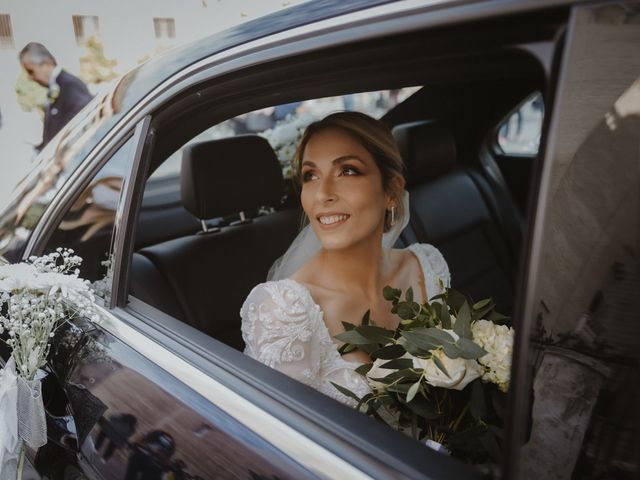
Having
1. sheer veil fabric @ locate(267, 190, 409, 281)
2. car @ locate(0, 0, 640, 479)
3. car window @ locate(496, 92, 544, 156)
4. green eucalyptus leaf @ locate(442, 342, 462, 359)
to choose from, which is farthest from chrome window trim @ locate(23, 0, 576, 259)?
car window @ locate(496, 92, 544, 156)

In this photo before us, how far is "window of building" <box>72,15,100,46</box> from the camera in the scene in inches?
193

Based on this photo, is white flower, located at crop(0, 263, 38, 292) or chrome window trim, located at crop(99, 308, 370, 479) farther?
white flower, located at crop(0, 263, 38, 292)

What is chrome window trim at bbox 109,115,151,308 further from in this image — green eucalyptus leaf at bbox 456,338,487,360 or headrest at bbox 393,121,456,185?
headrest at bbox 393,121,456,185

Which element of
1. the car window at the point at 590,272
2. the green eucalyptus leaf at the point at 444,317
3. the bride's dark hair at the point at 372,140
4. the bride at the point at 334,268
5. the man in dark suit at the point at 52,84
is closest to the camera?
the car window at the point at 590,272

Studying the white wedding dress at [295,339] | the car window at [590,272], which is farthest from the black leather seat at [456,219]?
the car window at [590,272]

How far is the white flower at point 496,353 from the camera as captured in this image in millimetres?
1196

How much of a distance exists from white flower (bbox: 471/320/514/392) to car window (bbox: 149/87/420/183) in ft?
2.87

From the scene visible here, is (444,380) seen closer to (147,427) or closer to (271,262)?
(147,427)

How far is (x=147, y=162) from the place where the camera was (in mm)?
1478

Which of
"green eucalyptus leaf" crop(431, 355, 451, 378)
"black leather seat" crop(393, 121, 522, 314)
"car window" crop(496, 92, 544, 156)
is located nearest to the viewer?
"green eucalyptus leaf" crop(431, 355, 451, 378)

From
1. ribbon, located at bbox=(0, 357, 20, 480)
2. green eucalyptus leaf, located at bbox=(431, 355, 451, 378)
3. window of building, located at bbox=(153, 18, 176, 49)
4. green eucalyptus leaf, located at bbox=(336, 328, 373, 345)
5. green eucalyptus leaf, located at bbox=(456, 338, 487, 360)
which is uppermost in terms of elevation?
window of building, located at bbox=(153, 18, 176, 49)

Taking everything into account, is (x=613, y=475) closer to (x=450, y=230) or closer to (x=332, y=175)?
(x=332, y=175)

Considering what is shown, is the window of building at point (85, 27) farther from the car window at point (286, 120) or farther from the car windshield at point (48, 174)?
the car windshield at point (48, 174)

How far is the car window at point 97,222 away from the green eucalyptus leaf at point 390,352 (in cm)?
75
